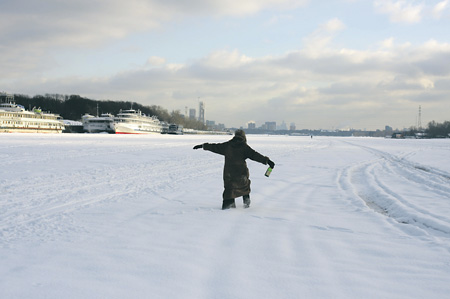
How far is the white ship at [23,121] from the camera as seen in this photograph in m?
69.5

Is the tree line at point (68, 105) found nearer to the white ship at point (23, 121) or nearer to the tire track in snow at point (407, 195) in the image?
the white ship at point (23, 121)

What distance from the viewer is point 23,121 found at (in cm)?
7450

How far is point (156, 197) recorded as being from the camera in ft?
25.4

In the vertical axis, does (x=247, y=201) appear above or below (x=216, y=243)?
above

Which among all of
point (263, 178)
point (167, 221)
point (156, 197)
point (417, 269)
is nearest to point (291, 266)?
point (417, 269)

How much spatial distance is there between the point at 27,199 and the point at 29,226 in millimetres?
2339

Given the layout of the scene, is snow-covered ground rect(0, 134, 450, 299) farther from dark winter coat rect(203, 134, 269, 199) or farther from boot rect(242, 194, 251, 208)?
dark winter coat rect(203, 134, 269, 199)

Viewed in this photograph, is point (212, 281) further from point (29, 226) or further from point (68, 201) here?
point (68, 201)

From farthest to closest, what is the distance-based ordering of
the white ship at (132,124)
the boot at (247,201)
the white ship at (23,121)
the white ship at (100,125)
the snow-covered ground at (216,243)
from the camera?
the white ship at (132,124)
the white ship at (100,125)
the white ship at (23,121)
the boot at (247,201)
the snow-covered ground at (216,243)

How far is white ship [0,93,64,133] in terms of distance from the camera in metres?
69.5

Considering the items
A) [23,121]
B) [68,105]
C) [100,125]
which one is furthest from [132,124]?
[68,105]

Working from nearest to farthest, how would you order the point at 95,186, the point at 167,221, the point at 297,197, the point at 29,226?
the point at 29,226 < the point at 167,221 < the point at 297,197 < the point at 95,186

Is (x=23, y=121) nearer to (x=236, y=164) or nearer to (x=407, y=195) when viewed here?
(x=236, y=164)

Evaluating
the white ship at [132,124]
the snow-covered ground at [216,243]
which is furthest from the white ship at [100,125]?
the snow-covered ground at [216,243]
